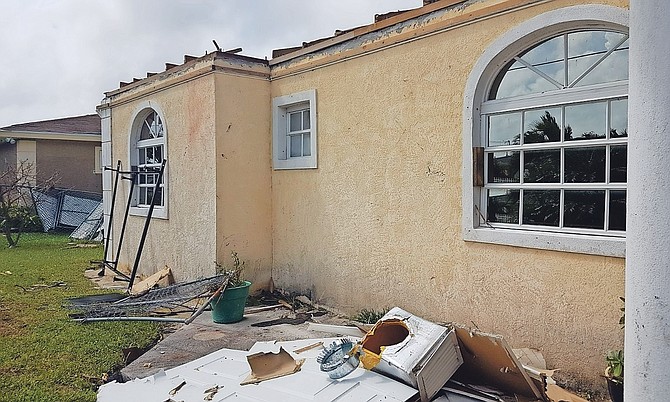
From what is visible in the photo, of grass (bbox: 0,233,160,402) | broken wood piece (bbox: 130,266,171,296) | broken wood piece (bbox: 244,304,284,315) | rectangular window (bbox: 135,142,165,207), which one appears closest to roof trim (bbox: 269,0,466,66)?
rectangular window (bbox: 135,142,165,207)

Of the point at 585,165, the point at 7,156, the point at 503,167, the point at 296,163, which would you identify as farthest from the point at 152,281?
the point at 7,156

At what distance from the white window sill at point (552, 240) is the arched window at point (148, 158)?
5.82 metres

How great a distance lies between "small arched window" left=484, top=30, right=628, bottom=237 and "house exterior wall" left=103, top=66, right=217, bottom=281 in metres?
4.12

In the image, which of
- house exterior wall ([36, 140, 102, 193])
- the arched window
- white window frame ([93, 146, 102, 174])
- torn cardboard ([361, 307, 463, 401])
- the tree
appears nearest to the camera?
torn cardboard ([361, 307, 463, 401])

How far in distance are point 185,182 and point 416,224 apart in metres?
4.18

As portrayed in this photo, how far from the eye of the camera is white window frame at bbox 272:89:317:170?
7.08 m

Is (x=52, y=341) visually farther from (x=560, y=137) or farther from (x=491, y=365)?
(x=560, y=137)

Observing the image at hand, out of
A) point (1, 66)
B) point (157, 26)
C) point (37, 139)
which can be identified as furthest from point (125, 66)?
point (37, 139)

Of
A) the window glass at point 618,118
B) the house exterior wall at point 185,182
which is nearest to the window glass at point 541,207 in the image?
the window glass at point 618,118

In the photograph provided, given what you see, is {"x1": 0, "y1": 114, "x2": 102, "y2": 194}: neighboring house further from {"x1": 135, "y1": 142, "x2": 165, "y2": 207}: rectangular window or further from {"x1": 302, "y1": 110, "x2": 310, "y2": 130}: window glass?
{"x1": 302, "y1": 110, "x2": 310, "y2": 130}: window glass

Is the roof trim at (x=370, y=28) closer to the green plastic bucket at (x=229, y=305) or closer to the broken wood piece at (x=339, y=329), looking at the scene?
the green plastic bucket at (x=229, y=305)

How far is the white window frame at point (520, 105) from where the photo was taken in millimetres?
4148

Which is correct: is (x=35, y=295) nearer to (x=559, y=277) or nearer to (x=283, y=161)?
(x=283, y=161)

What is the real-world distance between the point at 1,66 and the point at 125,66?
6254mm
